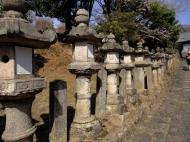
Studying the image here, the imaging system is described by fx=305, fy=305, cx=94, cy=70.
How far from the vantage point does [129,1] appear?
1938 centimetres

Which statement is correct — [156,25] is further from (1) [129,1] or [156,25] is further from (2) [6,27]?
(2) [6,27]

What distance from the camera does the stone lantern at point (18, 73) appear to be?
3129mm

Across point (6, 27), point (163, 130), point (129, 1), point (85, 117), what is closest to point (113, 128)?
point (85, 117)

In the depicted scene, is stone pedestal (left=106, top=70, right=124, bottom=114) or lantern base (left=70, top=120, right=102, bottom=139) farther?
stone pedestal (left=106, top=70, right=124, bottom=114)

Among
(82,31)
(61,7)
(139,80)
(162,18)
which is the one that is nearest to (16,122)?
(82,31)

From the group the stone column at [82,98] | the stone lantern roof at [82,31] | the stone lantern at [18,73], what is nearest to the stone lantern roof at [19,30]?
the stone lantern at [18,73]

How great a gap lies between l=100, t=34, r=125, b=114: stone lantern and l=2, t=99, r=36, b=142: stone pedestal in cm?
309

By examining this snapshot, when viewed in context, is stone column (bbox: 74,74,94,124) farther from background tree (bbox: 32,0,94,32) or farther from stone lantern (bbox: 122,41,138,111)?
background tree (bbox: 32,0,94,32)

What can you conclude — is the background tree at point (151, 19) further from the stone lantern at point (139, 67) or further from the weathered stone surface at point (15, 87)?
the weathered stone surface at point (15, 87)

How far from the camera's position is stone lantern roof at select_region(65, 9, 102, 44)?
472 centimetres

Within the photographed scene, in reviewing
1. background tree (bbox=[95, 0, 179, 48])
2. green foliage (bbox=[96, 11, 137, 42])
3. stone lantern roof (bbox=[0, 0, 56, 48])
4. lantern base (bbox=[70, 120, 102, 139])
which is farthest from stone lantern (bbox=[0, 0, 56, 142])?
background tree (bbox=[95, 0, 179, 48])

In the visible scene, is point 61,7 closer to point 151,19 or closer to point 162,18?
point 151,19

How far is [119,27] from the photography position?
47.2 feet

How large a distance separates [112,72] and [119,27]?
8.30 m
